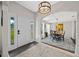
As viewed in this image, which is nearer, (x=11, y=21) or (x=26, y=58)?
(x=26, y=58)

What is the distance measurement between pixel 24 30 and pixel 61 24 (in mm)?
8704

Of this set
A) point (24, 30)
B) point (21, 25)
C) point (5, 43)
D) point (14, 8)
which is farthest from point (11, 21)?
point (5, 43)

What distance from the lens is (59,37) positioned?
9.86 m

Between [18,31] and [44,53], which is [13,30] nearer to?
[18,31]

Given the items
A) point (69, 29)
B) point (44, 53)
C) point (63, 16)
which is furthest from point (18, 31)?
point (69, 29)

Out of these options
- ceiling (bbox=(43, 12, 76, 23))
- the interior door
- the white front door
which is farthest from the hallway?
ceiling (bbox=(43, 12, 76, 23))

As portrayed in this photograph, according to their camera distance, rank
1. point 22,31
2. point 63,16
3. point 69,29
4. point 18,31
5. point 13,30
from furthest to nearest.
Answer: point 69,29 < point 63,16 < point 22,31 < point 18,31 < point 13,30

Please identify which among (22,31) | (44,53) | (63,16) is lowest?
(44,53)

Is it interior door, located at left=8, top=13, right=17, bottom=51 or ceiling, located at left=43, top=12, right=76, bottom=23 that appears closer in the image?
interior door, located at left=8, top=13, right=17, bottom=51

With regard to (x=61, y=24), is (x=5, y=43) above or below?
below

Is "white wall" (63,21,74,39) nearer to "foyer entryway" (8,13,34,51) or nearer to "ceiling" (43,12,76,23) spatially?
"ceiling" (43,12,76,23)

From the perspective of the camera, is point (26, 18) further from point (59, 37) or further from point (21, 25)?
point (59, 37)

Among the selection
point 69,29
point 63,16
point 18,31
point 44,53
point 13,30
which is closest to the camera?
point 44,53

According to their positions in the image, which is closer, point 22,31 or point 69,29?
point 22,31
